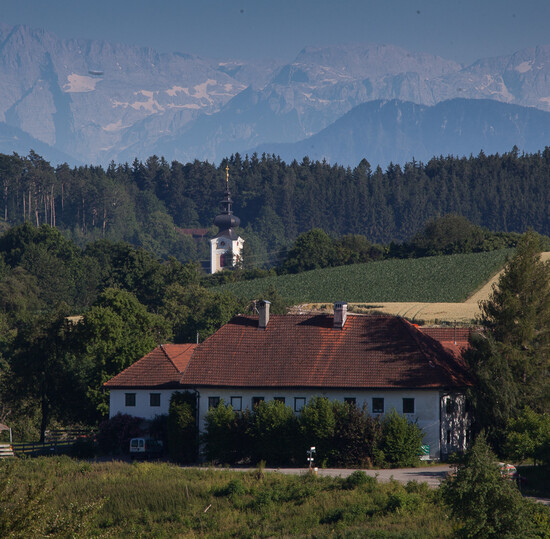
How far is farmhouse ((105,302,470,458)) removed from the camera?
51781 mm

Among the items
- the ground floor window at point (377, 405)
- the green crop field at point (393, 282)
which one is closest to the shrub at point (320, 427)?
the ground floor window at point (377, 405)

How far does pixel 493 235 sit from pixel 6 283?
79.0 meters

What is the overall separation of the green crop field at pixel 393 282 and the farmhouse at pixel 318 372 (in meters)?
60.9

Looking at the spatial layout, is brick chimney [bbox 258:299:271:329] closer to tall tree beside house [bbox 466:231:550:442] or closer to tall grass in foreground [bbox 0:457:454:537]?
tall tree beside house [bbox 466:231:550:442]

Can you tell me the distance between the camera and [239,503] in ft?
137

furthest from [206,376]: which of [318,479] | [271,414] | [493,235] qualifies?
[493,235]

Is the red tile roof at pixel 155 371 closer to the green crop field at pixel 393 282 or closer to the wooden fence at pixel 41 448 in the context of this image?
the wooden fence at pixel 41 448

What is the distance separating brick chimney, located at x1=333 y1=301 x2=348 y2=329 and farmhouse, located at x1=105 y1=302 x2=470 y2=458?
0.05m

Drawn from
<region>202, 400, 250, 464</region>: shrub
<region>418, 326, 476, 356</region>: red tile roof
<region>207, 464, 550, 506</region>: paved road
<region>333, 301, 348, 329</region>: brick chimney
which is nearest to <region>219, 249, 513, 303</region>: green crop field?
<region>418, 326, 476, 356</region>: red tile roof

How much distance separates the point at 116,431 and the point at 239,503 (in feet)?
49.7

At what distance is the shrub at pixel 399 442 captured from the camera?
49.1 metres

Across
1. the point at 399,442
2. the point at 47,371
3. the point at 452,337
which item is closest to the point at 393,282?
the point at 452,337

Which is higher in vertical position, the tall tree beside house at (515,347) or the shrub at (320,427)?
the tall tree beside house at (515,347)

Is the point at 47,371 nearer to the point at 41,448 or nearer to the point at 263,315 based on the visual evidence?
the point at 41,448
